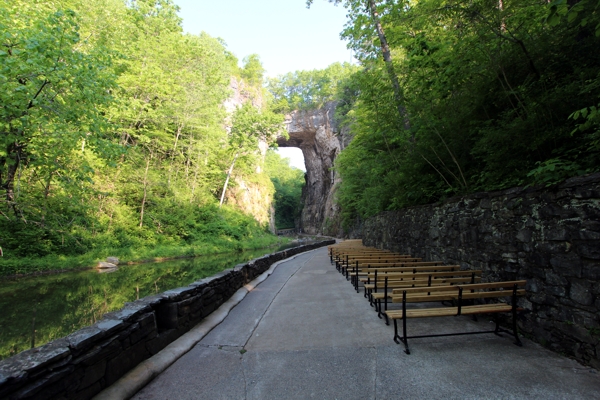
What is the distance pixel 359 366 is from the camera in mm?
2967

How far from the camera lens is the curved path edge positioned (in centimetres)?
Result: 251

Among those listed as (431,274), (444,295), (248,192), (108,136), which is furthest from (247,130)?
Answer: (444,295)

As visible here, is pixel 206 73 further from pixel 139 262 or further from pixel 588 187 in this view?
pixel 588 187

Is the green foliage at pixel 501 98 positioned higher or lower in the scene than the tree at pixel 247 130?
lower

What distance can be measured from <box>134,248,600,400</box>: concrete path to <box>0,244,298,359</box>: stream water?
10.2 feet

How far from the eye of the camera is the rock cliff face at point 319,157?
43.0 metres

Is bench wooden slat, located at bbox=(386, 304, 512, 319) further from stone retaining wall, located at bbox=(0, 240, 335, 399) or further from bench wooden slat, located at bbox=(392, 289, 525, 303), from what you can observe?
stone retaining wall, located at bbox=(0, 240, 335, 399)

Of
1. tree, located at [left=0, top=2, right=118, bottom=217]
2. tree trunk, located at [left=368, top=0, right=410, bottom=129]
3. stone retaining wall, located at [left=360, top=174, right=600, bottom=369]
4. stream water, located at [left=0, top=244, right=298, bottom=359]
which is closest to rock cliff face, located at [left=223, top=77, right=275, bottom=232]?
tree trunk, located at [left=368, top=0, right=410, bottom=129]

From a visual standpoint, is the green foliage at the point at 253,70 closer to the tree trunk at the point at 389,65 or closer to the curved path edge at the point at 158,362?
the tree trunk at the point at 389,65

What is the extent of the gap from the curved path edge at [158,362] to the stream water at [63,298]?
243 centimetres

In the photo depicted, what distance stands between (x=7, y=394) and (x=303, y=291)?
5215 millimetres

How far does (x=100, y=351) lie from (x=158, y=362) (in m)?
0.75

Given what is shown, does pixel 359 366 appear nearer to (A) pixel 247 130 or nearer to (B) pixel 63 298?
(B) pixel 63 298

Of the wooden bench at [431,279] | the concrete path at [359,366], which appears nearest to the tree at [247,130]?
the wooden bench at [431,279]
